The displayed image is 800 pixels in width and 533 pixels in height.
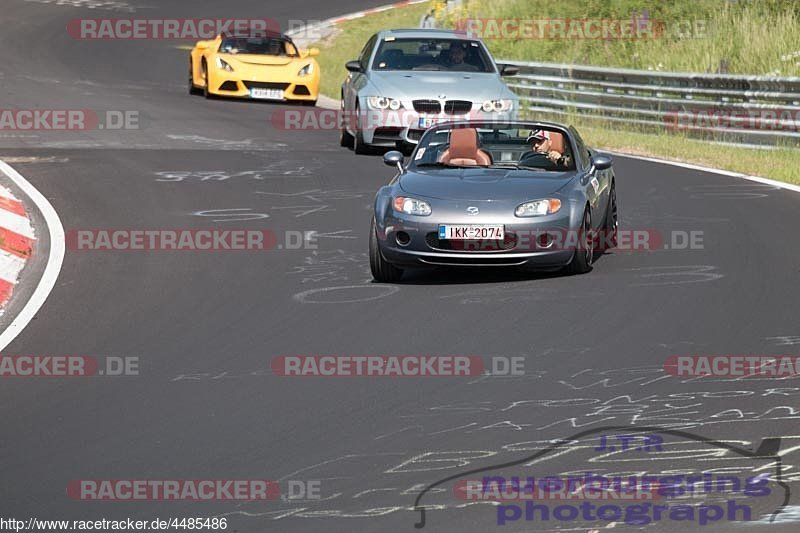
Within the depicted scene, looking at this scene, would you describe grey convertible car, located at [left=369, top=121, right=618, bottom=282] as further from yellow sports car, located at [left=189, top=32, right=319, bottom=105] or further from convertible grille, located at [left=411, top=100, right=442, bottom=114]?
yellow sports car, located at [left=189, top=32, right=319, bottom=105]

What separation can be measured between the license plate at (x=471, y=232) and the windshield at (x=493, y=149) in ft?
4.25

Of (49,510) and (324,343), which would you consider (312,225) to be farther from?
(49,510)

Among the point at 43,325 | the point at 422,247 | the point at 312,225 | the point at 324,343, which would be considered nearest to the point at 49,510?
the point at 324,343

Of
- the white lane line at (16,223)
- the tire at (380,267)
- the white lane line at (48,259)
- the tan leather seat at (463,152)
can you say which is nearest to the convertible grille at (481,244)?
the tire at (380,267)

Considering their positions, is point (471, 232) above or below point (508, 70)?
above

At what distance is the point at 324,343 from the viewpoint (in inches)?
397

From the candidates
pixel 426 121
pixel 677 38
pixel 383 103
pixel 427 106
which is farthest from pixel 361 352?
pixel 677 38

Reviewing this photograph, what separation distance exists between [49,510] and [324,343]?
3.48 m

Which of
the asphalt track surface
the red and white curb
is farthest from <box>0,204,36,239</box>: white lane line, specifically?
the asphalt track surface

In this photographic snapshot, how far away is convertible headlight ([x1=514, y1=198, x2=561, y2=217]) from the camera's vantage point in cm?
1227

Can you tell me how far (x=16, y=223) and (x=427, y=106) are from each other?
729 centimetres

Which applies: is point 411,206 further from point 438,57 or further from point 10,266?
point 438,57

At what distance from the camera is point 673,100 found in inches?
967

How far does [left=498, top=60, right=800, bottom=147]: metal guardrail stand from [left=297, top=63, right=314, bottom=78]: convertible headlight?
3656 millimetres
